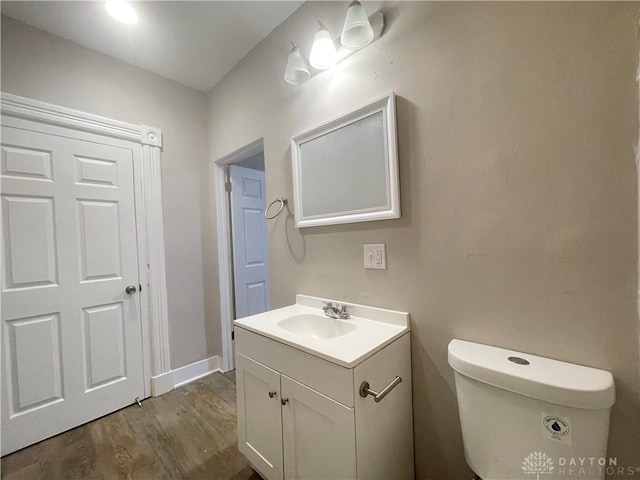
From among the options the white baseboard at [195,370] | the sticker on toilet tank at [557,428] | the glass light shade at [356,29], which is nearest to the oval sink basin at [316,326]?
the sticker on toilet tank at [557,428]

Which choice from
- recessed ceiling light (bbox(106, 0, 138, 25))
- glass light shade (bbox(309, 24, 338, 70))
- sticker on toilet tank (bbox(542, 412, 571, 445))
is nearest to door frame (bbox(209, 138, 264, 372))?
recessed ceiling light (bbox(106, 0, 138, 25))

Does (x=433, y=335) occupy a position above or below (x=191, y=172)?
below

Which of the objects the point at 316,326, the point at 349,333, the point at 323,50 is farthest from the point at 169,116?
the point at 349,333

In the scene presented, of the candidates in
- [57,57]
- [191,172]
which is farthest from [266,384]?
[57,57]

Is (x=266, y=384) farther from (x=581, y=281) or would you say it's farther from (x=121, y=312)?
(x=121, y=312)

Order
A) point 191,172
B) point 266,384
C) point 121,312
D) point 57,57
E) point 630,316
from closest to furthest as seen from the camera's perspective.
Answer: point 630,316 < point 266,384 < point 57,57 < point 121,312 < point 191,172

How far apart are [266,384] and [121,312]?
4.57 ft

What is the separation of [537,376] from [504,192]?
0.57 meters

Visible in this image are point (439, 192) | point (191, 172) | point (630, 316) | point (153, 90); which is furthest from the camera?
point (191, 172)

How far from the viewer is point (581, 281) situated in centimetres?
75

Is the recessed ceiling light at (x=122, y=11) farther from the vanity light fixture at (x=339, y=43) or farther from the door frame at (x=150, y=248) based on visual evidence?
the vanity light fixture at (x=339, y=43)

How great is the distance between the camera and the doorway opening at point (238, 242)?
2239 millimetres

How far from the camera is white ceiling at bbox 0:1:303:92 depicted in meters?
1.43

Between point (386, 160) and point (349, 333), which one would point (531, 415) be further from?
point (386, 160)
